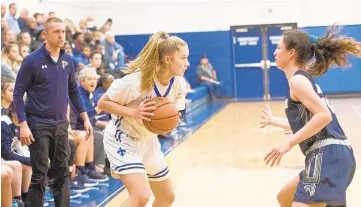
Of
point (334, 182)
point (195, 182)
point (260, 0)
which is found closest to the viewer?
point (334, 182)

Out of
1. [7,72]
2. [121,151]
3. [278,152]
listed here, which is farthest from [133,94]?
[7,72]

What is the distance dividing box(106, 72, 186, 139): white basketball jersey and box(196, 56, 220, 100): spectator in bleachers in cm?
1474

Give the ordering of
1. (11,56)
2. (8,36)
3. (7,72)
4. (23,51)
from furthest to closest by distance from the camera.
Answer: (8,36) → (23,51) → (11,56) → (7,72)

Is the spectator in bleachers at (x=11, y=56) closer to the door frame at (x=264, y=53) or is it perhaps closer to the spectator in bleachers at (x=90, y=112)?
the spectator in bleachers at (x=90, y=112)

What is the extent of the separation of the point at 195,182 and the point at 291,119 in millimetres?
3607

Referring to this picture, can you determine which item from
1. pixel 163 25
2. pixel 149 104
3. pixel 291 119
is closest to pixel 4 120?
pixel 149 104

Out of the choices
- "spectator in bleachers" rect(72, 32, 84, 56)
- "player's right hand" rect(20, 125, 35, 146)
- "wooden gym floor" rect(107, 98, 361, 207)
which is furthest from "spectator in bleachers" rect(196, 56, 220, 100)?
"player's right hand" rect(20, 125, 35, 146)

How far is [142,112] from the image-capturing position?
167 inches

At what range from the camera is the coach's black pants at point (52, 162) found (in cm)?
551

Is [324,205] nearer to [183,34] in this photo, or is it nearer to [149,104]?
[149,104]

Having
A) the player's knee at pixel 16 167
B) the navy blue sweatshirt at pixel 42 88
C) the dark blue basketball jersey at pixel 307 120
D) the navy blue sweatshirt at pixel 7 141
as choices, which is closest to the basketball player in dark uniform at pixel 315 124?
the dark blue basketball jersey at pixel 307 120

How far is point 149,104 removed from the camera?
4324 mm

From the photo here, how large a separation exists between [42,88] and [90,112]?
2.56 m

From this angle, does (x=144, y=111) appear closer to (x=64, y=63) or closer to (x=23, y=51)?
(x=64, y=63)
